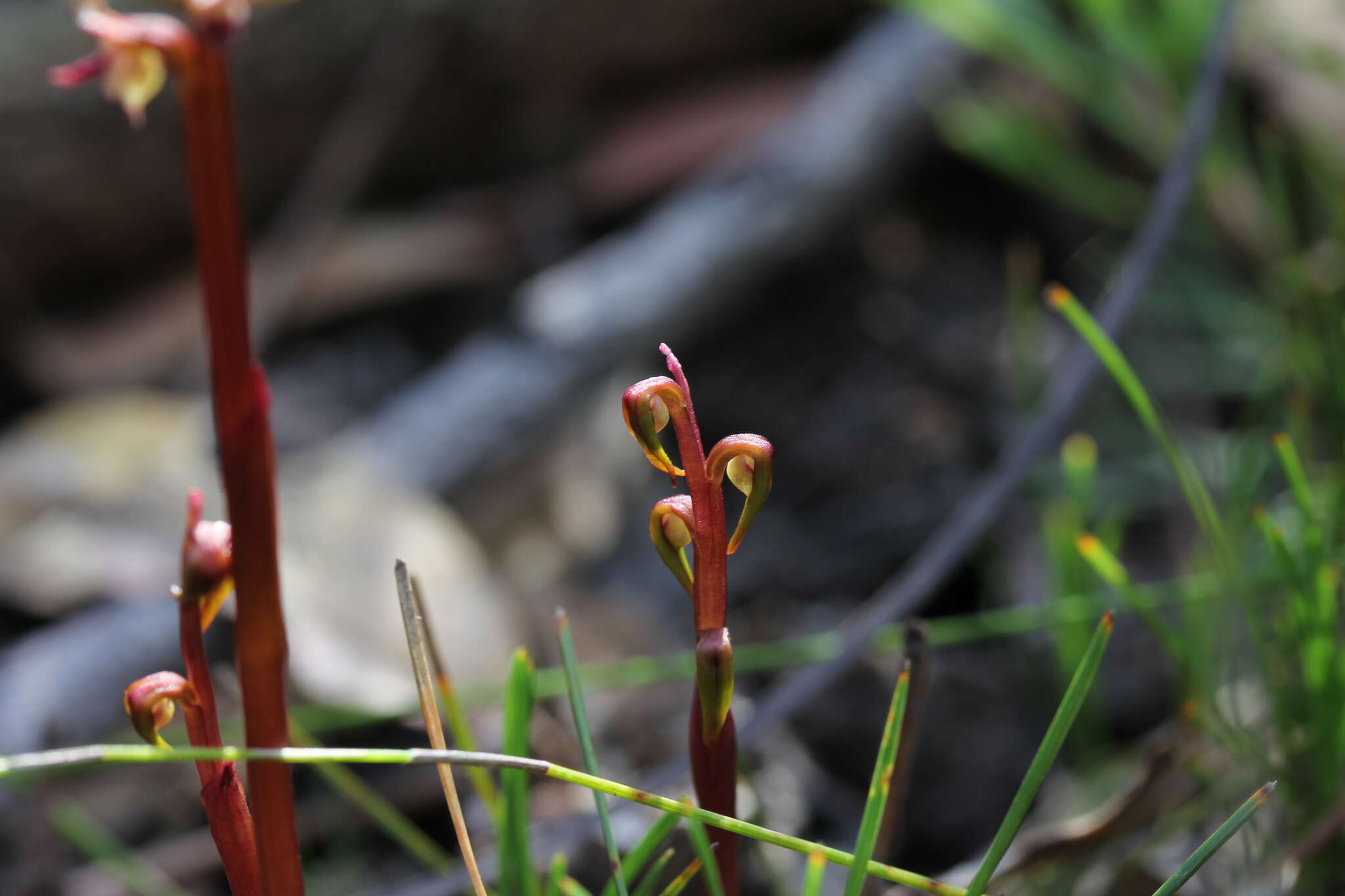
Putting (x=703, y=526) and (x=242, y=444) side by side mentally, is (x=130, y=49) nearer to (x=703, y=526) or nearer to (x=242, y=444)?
(x=242, y=444)

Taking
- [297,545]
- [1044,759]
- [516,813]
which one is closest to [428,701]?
[516,813]

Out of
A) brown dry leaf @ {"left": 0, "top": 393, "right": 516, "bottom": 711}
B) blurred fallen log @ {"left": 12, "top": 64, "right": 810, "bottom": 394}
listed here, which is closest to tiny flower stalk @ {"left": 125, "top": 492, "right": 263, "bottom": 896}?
brown dry leaf @ {"left": 0, "top": 393, "right": 516, "bottom": 711}

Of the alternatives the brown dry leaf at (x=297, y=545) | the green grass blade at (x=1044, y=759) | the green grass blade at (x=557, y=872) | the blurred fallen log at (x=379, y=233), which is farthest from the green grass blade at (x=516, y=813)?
the blurred fallen log at (x=379, y=233)

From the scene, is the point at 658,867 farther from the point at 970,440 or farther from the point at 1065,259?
the point at 1065,259

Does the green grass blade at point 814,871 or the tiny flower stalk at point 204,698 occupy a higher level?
the tiny flower stalk at point 204,698

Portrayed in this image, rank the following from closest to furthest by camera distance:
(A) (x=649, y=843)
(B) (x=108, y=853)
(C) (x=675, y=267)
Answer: (A) (x=649, y=843) → (B) (x=108, y=853) → (C) (x=675, y=267)

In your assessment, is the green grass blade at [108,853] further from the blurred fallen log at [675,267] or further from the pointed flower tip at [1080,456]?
the pointed flower tip at [1080,456]
